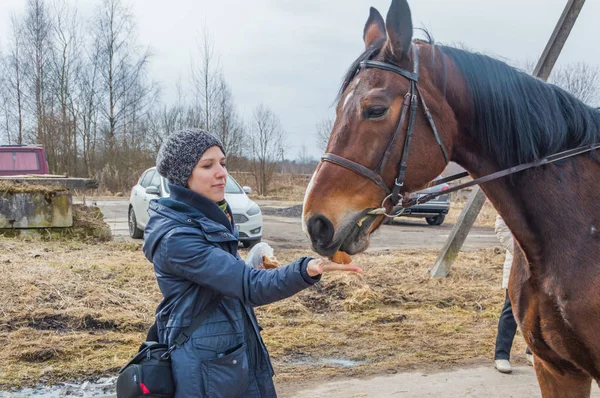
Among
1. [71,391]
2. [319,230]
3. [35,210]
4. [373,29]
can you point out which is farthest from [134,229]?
[319,230]

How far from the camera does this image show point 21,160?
47.6ft

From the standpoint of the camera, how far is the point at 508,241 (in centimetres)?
389

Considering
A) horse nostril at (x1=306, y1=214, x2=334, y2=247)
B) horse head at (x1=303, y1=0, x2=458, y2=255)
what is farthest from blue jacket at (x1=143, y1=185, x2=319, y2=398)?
horse head at (x1=303, y1=0, x2=458, y2=255)

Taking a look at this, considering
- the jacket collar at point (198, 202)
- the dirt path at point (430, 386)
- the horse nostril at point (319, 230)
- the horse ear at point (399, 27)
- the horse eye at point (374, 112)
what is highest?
the horse ear at point (399, 27)

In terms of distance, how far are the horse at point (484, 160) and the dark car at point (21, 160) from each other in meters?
14.4

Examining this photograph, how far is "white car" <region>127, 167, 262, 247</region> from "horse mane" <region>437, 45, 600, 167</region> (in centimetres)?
757

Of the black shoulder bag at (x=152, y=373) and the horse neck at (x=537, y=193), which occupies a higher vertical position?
the horse neck at (x=537, y=193)

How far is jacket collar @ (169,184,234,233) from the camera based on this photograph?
2.27 metres

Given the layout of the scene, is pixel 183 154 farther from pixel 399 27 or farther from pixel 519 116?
pixel 519 116

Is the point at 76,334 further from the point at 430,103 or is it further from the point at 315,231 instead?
the point at 430,103

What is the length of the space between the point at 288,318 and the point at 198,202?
3680 millimetres

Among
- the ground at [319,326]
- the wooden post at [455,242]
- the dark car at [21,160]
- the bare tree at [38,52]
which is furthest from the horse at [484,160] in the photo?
the bare tree at [38,52]

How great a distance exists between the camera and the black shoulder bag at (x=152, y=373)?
6.81ft

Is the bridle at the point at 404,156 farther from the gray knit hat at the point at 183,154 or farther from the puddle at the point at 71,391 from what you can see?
the puddle at the point at 71,391
